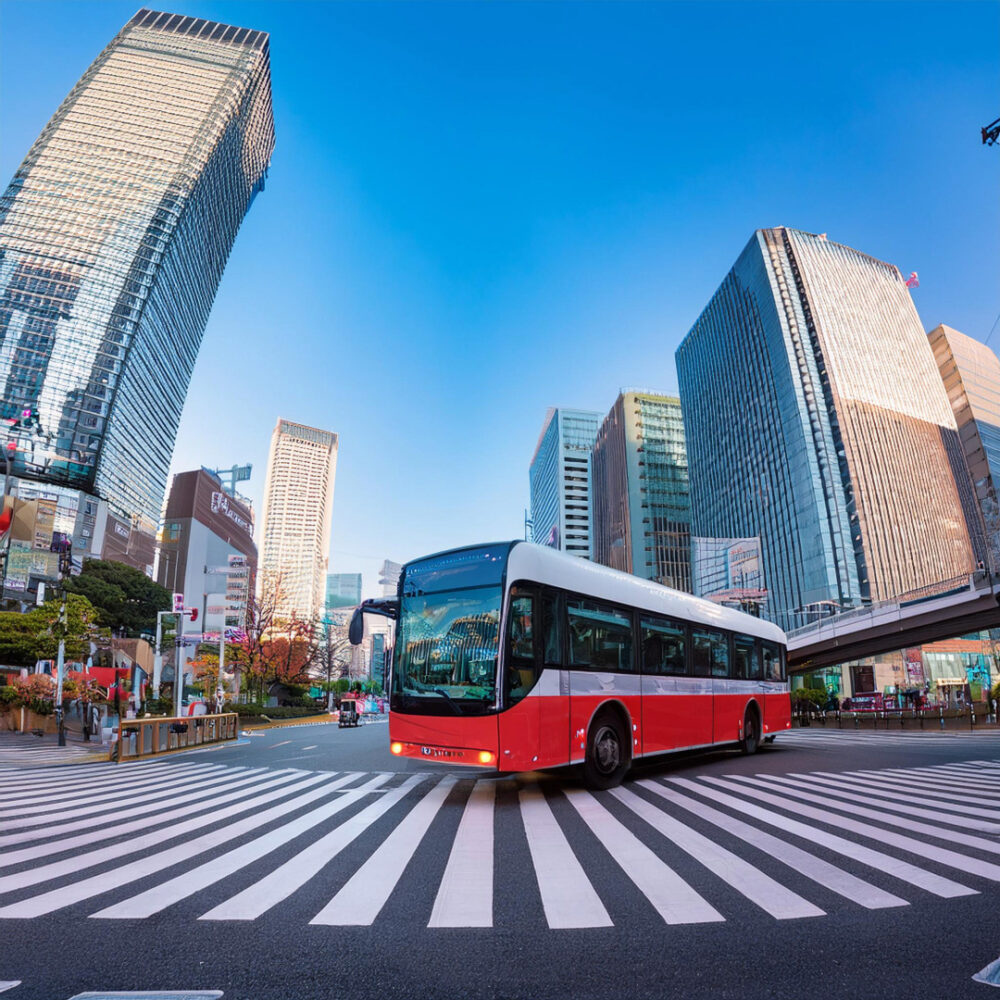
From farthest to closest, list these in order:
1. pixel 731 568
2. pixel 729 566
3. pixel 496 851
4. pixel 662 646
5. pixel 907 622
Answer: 1. pixel 729 566
2. pixel 731 568
3. pixel 907 622
4. pixel 662 646
5. pixel 496 851

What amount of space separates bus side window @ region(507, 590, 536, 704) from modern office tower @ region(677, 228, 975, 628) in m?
83.8

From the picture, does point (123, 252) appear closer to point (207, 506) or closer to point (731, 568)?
point (207, 506)

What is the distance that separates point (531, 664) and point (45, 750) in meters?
18.5

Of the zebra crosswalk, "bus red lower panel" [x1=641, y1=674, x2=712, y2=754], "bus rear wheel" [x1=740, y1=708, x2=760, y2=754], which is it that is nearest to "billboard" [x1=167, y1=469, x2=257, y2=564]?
"bus rear wheel" [x1=740, y1=708, x2=760, y2=754]

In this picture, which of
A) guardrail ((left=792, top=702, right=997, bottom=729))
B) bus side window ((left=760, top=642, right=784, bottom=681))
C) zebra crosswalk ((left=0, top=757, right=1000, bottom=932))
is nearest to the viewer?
zebra crosswalk ((left=0, top=757, right=1000, bottom=932))

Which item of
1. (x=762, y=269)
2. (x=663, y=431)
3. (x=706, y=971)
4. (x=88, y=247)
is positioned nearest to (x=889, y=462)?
(x=762, y=269)

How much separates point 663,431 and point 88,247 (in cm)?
11073

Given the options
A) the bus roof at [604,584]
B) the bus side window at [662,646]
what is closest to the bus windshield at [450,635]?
the bus roof at [604,584]

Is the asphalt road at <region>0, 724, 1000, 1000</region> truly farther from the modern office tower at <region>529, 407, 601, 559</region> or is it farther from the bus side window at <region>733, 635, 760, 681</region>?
the modern office tower at <region>529, 407, 601, 559</region>

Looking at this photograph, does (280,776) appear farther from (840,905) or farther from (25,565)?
(25,565)

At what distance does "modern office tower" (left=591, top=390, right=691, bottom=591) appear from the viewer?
124m

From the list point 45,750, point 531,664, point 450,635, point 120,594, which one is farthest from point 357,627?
point 120,594

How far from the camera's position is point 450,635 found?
9227 millimetres

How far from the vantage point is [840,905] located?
14.5 feet
